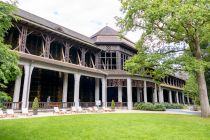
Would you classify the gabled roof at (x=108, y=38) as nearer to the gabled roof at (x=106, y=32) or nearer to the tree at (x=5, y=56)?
the gabled roof at (x=106, y=32)

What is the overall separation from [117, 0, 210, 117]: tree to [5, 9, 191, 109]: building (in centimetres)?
688

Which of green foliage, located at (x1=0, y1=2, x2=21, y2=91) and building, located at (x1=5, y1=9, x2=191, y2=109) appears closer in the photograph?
green foliage, located at (x1=0, y1=2, x2=21, y2=91)

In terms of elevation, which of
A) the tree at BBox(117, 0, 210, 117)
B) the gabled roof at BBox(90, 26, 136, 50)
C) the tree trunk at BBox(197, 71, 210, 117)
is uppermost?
the gabled roof at BBox(90, 26, 136, 50)

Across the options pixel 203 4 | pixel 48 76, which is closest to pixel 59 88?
pixel 48 76

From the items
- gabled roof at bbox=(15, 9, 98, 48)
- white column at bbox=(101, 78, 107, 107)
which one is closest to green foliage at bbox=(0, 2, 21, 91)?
gabled roof at bbox=(15, 9, 98, 48)

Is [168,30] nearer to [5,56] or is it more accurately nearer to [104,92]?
[104,92]

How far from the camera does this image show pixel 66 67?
21062mm

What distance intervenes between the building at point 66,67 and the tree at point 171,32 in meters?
6.88

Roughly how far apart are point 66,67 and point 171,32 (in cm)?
1229

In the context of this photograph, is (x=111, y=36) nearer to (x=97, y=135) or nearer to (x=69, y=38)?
(x=69, y=38)

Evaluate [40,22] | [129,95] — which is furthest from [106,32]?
[40,22]

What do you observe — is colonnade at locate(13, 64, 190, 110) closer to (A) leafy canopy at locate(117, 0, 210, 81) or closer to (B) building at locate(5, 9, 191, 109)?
(B) building at locate(5, 9, 191, 109)

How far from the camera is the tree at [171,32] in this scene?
1658 centimetres

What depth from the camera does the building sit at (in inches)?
739
